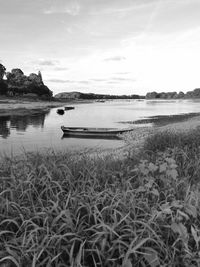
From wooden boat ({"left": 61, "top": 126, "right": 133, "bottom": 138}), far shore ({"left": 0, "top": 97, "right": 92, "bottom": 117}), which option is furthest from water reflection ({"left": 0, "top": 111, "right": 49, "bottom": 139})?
→ far shore ({"left": 0, "top": 97, "right": 92, "bottom": 117})

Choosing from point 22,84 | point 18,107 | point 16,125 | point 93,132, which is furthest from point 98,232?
point 22,84

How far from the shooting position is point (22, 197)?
5.36 meters

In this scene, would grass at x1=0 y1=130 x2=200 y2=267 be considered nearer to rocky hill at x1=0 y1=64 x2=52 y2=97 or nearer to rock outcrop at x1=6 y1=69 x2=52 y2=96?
rocky hill at x1=0 y1=64 x2=52 y2=97

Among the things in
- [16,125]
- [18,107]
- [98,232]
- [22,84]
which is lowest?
[18,107]

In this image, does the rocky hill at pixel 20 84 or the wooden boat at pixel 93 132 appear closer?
the wooden boat at pixel 93 132

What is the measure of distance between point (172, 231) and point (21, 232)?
2294mm

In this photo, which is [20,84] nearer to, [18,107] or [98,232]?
[18,107]

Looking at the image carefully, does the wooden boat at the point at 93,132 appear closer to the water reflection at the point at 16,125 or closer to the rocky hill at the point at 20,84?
the water reflection at the point at 16,125

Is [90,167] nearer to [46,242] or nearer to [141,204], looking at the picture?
[141,204]

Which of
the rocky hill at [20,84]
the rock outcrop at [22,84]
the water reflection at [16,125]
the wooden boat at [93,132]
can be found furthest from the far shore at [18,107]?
the wooden boat at [93,132]

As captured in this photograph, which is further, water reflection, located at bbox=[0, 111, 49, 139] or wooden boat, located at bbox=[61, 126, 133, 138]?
water reflection, located at bbox=[0, 111, 49, 139]

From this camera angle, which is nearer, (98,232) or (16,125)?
(98,232)

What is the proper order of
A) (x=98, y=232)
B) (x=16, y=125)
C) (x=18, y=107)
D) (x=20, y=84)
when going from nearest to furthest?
1. (x=98, y=232)
2. (x=16, y=125)
3. (x=18, y=107)
4. (x=20, y=84)

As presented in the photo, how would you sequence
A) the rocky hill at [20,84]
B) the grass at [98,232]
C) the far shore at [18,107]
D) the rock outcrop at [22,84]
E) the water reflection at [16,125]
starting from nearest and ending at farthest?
the grass at [98,232], the water reflection at [16,125], the far shore at [18,107], the rocky hill at [20,84], the rock outcrop at [22,84]
